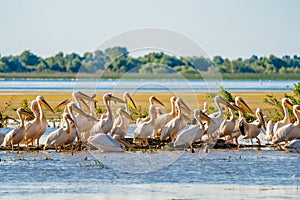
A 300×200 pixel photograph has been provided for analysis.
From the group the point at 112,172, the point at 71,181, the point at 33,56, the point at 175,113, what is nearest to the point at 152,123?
the point at 175,113

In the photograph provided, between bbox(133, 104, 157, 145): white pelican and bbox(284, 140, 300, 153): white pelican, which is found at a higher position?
bbox(133, 104, 157, 145): white pelican

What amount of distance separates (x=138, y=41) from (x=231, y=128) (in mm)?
2457

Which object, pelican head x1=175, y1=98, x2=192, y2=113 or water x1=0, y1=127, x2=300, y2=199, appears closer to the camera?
water x1=0, y1=127, x2=300, y2=199

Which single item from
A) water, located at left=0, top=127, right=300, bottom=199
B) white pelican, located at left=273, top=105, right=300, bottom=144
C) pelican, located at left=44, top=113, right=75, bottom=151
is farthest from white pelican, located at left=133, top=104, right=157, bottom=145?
white pelican, located at left=273, top=105, right=300, bottom=144

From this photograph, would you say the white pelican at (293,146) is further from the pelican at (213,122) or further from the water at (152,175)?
the pelican at (213,122)

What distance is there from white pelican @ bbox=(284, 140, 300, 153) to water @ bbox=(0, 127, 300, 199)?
0.20 metres

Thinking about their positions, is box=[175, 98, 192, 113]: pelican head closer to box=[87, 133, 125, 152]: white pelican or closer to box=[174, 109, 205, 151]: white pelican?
box=[174, 109, 205, 151]: white pelican

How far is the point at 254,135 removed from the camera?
1455 cm

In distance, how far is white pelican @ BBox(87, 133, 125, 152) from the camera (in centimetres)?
1319

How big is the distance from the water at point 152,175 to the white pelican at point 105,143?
0.13 metres

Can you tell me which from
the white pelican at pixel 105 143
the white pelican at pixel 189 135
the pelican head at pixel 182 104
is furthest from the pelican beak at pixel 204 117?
the white pelican at pixel 105 143

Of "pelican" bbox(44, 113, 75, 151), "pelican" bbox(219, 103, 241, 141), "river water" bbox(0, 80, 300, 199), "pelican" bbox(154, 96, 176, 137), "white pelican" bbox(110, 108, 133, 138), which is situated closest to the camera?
"river water" bbox(0, 80, 300, 199)

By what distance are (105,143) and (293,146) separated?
2.87 meters

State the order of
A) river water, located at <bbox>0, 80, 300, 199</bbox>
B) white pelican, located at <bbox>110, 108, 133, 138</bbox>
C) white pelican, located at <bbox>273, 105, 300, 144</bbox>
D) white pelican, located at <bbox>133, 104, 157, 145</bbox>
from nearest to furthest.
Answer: river water, located at <bbox>0, 80, 300, 199</bbox>
white pelican, located at <bbox>273, 105, 300, 144</bbox>
white pelican, located at <bbox>133, 104, 157, 145</bbox>
white pelican, located at <bbox>110, 108, 133, 138</bbox>
